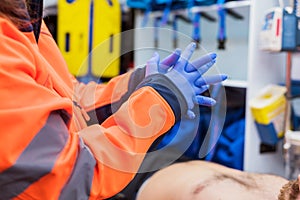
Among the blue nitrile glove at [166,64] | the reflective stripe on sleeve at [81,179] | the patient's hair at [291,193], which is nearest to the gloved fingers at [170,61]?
the blue nitrile glove at [166,64]

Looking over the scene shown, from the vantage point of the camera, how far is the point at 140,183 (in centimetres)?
115

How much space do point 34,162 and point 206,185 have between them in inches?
23.7

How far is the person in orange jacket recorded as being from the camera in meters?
0.50

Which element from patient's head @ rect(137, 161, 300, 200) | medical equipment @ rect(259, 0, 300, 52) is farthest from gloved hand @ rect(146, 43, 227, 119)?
medical equipment @ rect(259, 0, 300, 52)

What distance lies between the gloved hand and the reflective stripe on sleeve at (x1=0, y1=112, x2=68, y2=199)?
0.21m

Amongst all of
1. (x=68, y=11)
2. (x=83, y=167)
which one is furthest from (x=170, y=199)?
(x=68, y=11)

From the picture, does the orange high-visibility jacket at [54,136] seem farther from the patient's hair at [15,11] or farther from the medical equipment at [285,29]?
the medical equipment at [285,29]

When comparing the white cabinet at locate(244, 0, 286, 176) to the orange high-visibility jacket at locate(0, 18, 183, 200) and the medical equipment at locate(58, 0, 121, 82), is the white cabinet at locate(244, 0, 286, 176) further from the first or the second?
the orange high-visibility jacket at locate(0, 18, 183, 200)

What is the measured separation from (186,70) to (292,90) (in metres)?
1.16

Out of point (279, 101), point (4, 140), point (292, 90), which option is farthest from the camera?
point (292, 90)

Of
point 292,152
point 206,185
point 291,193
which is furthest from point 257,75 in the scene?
point 291,193

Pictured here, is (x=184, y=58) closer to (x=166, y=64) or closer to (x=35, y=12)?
(x=166, y=64)

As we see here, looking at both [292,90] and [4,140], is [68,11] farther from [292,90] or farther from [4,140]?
[4,140]

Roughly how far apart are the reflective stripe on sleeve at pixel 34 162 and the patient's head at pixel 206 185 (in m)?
0.55
